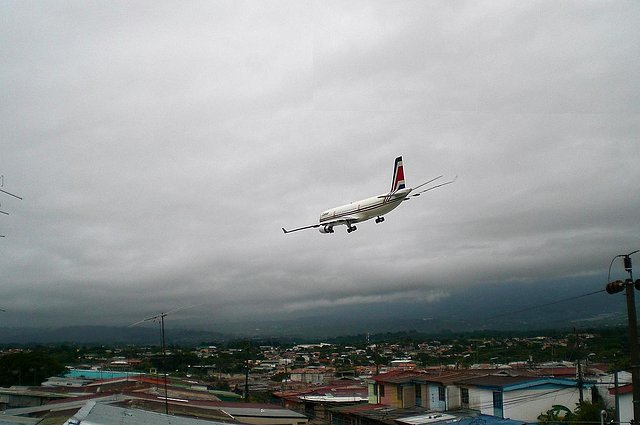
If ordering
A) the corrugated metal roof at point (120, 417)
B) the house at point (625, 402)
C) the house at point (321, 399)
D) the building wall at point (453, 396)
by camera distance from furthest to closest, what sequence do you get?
the house at point (321, 399) → the building wall at point (453, 396) → the house at point (625, 402) → the corrugated metal roof at point (120, 417)

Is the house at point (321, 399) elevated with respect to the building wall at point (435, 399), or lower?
lower

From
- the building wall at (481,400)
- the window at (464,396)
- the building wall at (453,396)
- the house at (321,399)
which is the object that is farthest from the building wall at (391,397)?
the building wall at (481,400)

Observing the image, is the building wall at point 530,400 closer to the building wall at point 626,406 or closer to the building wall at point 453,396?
the building wall at point 453,396

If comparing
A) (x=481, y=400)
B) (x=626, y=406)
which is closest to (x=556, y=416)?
(x=626, y=406)

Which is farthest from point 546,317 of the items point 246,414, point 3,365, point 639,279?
point 639,279

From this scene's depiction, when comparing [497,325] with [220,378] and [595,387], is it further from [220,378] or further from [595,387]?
[595,387]

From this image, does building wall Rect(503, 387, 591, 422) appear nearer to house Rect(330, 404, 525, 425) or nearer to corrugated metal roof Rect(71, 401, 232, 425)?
house Rect(330, 404, 525, 425)
